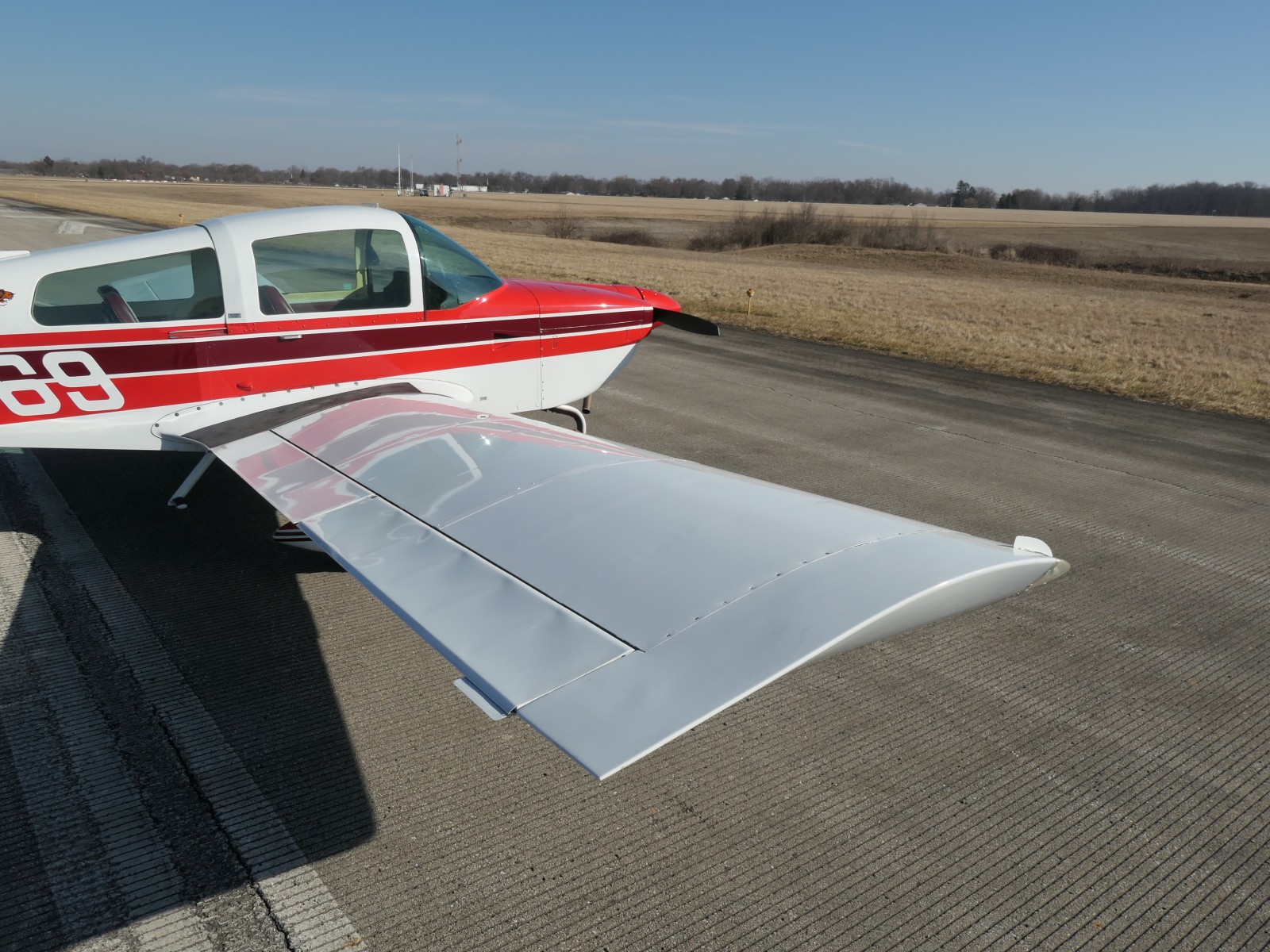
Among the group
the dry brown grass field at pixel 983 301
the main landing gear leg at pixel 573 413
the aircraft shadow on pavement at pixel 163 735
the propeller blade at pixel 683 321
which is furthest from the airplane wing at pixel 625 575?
the dry brown grass field at pixel 983 301

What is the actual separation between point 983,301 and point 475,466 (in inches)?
931

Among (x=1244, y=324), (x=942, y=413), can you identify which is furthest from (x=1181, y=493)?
(x=1244, y=324)

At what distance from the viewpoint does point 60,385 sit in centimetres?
471

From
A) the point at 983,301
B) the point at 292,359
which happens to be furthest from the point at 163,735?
the point at 983,301

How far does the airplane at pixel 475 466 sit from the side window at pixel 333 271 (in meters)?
0.01

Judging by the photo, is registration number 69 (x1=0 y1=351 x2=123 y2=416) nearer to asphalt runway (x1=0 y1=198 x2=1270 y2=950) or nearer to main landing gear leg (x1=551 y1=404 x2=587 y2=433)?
asphalt runway (x1=0 y1=198 x2=1270 y2=950)

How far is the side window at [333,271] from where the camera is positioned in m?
5.08

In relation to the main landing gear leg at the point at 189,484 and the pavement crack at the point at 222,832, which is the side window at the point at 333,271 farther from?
the pavement crack at the point at 222,832

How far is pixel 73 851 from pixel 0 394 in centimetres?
294

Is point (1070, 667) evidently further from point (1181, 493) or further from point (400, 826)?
point (1181, 493)

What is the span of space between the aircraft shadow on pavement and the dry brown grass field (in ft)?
37.0

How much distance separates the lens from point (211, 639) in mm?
4145

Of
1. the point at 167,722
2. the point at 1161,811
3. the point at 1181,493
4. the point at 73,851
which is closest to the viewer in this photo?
the point at 73,851

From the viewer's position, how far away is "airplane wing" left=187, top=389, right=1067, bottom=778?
181cm
